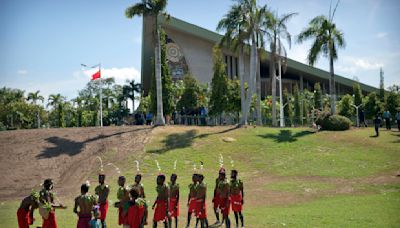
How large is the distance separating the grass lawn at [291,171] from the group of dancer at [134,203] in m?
1.63

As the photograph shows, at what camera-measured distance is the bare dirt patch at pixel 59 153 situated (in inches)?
916

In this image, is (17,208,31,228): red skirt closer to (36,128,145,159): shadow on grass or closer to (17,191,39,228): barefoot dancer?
(17,191,39,228): barefoot dancer

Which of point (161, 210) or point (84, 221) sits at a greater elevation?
point (84, 221)

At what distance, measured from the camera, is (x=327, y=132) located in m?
31.5

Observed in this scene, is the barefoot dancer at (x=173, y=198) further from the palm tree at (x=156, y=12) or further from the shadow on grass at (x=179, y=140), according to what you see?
the palm tree at (x=156, y=12)

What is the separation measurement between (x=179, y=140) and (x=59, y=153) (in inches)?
307

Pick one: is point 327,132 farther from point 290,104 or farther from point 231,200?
point 290,104

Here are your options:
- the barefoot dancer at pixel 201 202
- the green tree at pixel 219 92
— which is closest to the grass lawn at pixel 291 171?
the barefoot dancer at pixel 201 202

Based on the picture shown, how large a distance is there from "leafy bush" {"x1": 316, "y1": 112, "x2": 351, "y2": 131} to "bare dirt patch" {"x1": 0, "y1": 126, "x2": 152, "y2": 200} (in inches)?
505

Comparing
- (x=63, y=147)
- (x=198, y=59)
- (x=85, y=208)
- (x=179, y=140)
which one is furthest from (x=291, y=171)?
(x=198, y=59)

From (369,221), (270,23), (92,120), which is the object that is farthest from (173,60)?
(369,221)

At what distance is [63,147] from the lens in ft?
92.2

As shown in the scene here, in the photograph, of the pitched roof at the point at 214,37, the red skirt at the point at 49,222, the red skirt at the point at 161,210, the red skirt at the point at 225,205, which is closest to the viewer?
the red skirt at the point at 49,222

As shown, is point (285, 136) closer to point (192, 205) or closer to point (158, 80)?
point (158, 80)
